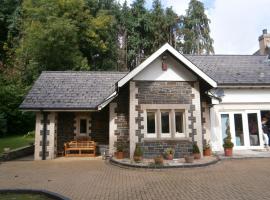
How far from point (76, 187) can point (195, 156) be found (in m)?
6.55

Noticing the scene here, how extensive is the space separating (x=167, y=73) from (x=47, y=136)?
24.5ft

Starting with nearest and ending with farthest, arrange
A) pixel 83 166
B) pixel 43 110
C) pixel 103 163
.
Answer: pixel 83 166
pixel 103 163
pixel 43 110

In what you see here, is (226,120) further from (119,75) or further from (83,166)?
(83,166)

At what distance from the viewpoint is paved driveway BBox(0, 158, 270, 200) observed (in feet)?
26.6

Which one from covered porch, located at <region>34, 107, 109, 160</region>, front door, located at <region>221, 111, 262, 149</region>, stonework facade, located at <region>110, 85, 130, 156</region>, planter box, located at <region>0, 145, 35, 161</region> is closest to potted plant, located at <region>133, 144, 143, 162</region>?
stonework facade, located at <region>110, 85, 130, 156</region>

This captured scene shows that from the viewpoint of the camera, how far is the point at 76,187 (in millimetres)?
9109

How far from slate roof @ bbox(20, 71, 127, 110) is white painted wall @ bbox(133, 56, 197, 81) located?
141 inches

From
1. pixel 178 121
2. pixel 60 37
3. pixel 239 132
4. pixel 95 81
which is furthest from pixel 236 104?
pixel 60 37

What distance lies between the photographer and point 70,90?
17688 millimetres

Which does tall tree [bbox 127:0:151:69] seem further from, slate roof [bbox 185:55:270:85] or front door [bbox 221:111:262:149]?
front door [bbox 221:111:262:149]

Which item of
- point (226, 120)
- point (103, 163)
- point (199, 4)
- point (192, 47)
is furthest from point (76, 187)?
point (199, 4)

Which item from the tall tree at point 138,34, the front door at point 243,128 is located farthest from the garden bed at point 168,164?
the tall tree at point 138,34

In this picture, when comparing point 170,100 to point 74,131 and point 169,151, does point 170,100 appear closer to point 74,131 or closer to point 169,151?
point 169,151

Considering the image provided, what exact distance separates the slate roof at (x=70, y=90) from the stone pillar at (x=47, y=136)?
2.46 feet
